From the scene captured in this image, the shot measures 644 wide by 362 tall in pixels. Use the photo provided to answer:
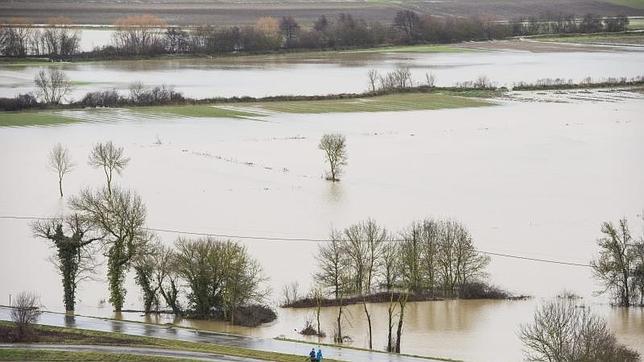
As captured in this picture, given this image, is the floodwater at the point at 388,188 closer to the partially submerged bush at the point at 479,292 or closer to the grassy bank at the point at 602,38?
the partially submerged bush at the point at 479,292

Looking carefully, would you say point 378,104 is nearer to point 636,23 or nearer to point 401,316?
point 401,316

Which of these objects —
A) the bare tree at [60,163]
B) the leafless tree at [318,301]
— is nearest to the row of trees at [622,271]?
the leafless tree at [318,301]

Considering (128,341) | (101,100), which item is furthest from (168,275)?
(101,100)

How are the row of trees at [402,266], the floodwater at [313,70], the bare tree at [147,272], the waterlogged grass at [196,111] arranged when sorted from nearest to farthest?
the bare tree at [147,272], the row of trees at [402,266], the waterlogged grass at [196,111], the floodwater at [313,70]

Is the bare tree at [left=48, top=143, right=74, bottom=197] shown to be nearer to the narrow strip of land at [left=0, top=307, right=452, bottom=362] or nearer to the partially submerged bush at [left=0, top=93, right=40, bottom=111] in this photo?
the partially submerged bush at [left=0, top=93, right=40, bottom=111]

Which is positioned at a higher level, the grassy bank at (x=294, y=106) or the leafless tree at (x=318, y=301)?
the grassy bank at (x=294, y=106)

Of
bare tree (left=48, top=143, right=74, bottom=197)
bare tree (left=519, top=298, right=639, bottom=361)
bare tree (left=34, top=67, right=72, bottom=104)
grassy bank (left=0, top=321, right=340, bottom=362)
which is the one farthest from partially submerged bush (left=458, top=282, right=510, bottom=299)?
bare tree (left=34, top=67, right=72, bottom=104)

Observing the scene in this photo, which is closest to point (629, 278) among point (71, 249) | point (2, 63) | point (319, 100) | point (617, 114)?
point (71, 249)

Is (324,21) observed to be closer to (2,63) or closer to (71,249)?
(2,63)
